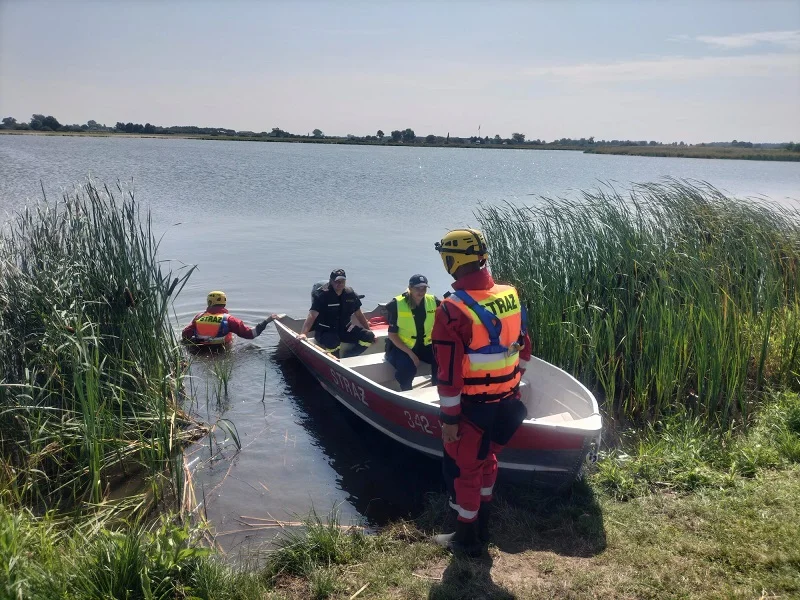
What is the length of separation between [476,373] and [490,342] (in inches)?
8.4

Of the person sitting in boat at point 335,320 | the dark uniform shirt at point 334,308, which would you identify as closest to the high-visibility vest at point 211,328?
the person sitting in boat at point 335,320

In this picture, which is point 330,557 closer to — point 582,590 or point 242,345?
point 582,590

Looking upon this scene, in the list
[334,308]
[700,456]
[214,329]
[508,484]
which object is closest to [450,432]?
[508,484]

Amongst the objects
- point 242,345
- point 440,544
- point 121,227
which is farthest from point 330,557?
point 242,345

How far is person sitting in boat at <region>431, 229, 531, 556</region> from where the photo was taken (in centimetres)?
407

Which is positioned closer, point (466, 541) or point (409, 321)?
point (466, 541)

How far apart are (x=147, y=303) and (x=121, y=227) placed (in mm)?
758

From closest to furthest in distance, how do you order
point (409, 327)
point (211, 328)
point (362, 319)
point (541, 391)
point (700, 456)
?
point (700, 456) → point (541, 391) → point (409, 327) → point (362, 319) → point (211, 328)

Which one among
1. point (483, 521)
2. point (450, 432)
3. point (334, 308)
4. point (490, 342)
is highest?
point (490, 342)

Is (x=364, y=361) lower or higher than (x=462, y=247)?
lower

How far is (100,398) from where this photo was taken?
5.76 meters

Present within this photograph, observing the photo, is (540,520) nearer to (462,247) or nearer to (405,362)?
(462,247)

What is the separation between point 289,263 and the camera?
663 inches

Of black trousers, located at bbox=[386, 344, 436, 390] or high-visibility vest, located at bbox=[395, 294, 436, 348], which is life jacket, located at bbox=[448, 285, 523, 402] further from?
high-visibility vest, located at bbox=[395, 294, 436, 348]
